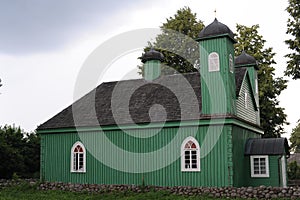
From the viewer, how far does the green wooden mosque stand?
65.9ft

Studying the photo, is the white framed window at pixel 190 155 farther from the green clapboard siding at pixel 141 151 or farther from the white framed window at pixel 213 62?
Answer: the white framed window at pixel 213 62

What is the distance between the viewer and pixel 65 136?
78.6 feet

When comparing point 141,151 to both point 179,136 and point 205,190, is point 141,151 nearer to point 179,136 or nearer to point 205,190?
point 179,136

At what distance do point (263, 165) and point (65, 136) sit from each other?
1120 centimetres

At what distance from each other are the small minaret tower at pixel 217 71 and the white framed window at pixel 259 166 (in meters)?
2.85

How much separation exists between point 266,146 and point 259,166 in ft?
3.60

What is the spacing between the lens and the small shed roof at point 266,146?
68.3 ft

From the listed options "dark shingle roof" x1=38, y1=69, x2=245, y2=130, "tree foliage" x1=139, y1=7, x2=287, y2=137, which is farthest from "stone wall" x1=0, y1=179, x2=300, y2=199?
"tree foliage" x1=139, y1=7, x2=287, y2=137

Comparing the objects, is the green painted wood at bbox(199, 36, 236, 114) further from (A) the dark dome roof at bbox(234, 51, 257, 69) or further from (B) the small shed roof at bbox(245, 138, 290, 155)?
(A) the dark dome roof at bbox(234, 51, 257, 69)

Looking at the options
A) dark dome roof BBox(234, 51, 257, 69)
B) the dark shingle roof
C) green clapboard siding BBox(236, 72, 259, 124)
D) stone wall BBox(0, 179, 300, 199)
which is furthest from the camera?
dark dome roof BBox(234, 51, 257, 69)

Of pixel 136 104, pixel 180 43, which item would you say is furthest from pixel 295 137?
pixel 136 104

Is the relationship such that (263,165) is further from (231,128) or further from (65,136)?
(65,136)

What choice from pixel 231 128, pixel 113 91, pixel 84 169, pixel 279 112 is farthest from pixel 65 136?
pixel 279 112

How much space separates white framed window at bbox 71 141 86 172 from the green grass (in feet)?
6.71
